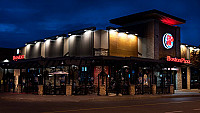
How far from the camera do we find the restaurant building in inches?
1121

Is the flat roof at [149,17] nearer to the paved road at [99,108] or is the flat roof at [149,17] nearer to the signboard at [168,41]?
the signboard at [168,41]

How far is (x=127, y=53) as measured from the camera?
111ft

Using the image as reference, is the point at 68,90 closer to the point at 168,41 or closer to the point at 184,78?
the point at 168,41

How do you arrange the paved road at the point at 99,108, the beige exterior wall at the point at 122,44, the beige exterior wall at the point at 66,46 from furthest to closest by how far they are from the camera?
1. the beige exterior wall at the point at 66,46
2. the beige exterior wall at the point at 122,44
3. the paved road at the point at 99,108

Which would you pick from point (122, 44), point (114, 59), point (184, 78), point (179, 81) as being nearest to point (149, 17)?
point (122, 44)

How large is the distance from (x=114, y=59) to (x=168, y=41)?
12.7 m

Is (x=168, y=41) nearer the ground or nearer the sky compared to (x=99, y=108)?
nearer the sky

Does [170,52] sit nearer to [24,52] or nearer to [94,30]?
[94,30]

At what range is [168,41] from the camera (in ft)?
123

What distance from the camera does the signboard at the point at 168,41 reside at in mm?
37056

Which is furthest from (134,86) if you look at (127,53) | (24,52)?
(24,52)

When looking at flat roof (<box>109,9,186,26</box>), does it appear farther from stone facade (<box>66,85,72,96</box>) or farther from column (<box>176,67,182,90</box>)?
stone facade (<box>66,85,72,96</box>)

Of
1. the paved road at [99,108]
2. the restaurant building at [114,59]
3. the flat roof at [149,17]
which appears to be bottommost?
the paved road at [99,108]

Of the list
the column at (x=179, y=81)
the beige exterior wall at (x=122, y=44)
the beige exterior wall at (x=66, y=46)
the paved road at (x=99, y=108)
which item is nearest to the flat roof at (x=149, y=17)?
the beige exterior wall at (x=122, y=44)
